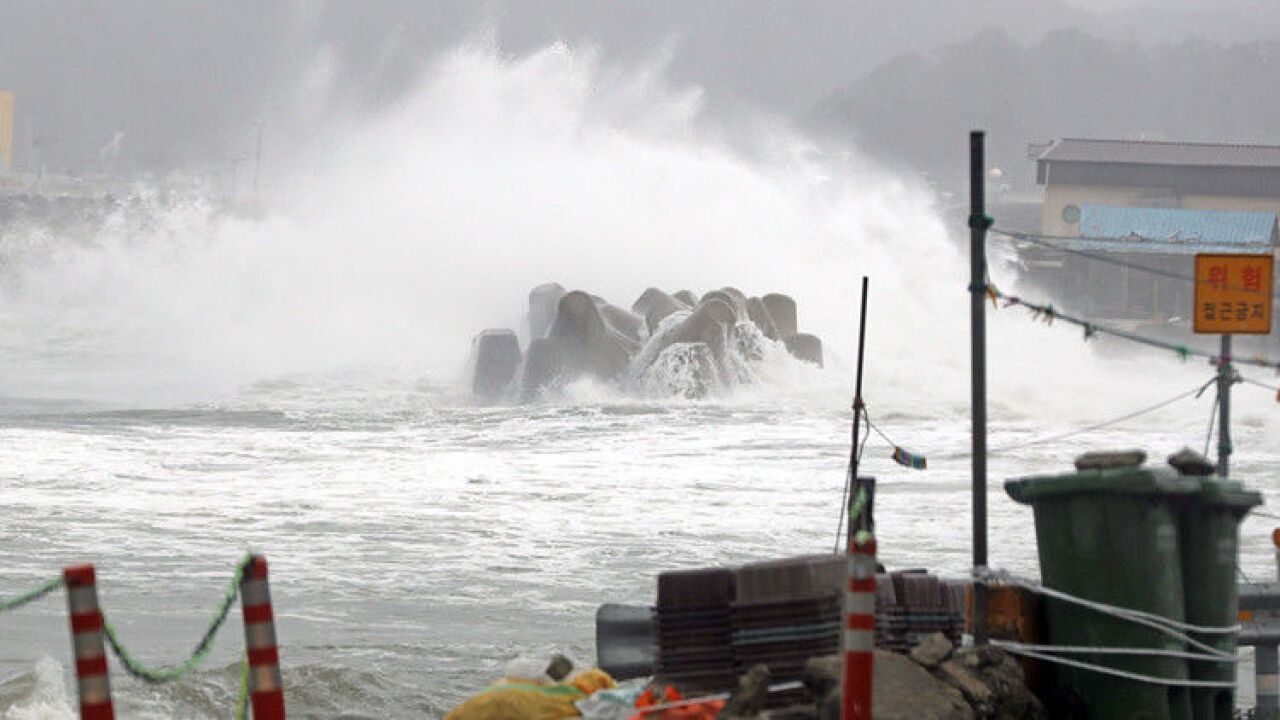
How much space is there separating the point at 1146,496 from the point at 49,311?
65856 mm

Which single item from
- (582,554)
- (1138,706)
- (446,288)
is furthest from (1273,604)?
(446,288)

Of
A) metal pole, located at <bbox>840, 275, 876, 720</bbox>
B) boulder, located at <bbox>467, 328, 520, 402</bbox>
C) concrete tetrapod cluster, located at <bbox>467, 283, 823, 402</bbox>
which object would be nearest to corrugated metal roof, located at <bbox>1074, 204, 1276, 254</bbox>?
concrete tetrapod cluster, located at <bbox>467, 283, 823, 402</bbox>

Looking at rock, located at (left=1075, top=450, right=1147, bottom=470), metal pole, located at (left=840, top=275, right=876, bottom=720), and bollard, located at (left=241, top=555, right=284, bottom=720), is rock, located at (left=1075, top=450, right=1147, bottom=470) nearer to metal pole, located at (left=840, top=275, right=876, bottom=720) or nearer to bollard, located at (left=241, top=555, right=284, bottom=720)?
metal pole, located at (left=840, top=275, right=876, bottom=720)

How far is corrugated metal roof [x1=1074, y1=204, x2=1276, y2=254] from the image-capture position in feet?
201

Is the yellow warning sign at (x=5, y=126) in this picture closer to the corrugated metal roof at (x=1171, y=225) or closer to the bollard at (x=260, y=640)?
the corrugated metal roof at (x=1171, y=225)

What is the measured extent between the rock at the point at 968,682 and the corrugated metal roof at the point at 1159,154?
61.1 m

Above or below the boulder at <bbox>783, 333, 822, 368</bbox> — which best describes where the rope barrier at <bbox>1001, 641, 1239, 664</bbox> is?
below

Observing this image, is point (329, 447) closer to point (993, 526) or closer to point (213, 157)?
point (993, 526)

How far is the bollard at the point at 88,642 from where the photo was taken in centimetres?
515

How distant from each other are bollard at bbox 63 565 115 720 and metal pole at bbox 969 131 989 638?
323 centimetres

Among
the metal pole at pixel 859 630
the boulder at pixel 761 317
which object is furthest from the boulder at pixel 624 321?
the metal pole at pixel 859 630

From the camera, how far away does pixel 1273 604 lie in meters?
8.70

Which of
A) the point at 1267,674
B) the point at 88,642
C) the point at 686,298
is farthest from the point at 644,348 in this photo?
the point at 88,642

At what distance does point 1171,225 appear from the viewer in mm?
62438
